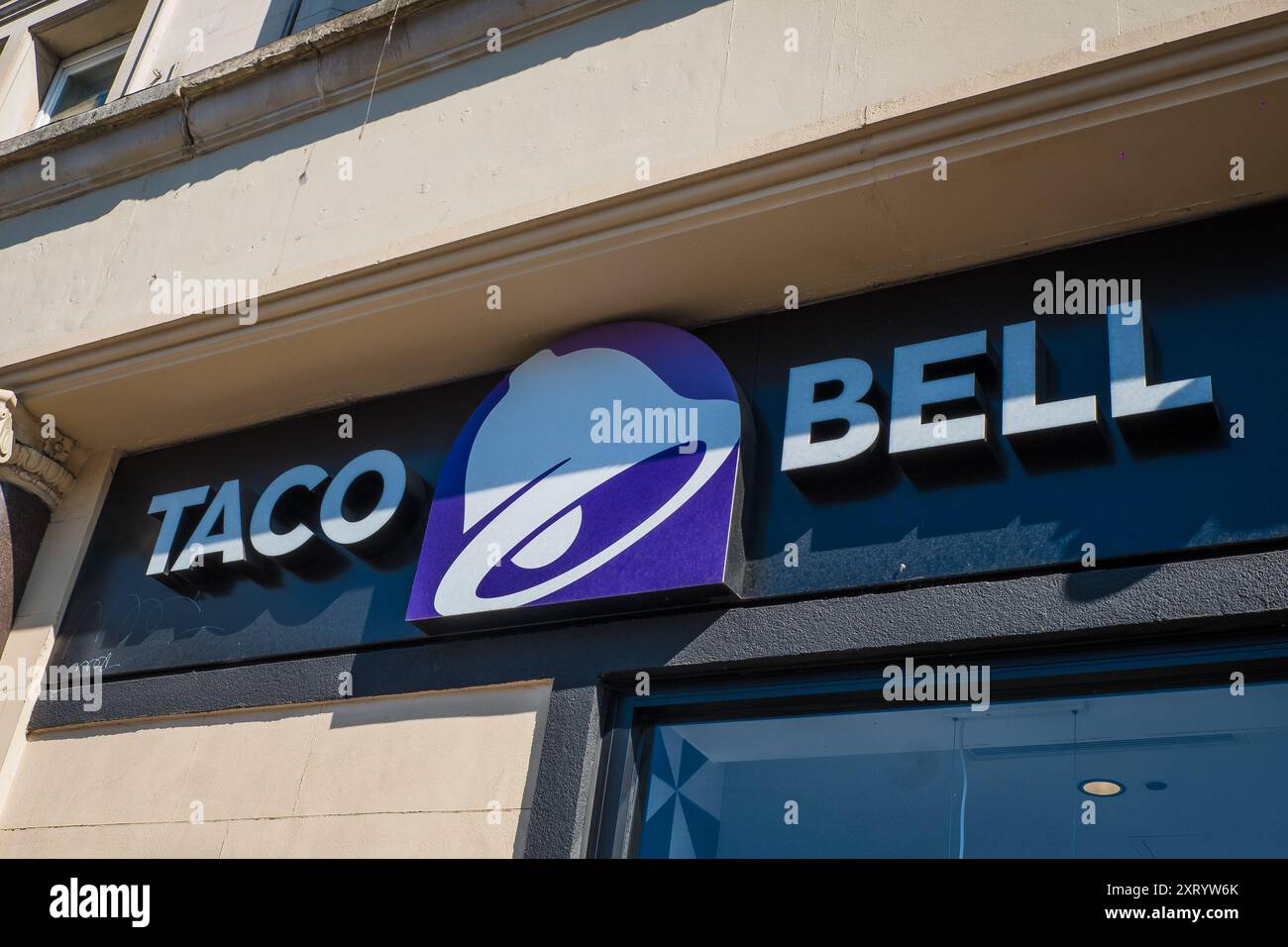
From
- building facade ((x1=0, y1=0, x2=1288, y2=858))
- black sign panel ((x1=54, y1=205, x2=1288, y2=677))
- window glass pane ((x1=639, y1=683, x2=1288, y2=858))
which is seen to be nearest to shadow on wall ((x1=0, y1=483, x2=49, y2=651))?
building facade ((x1=0, y1=0, x2=1288, y2=858))

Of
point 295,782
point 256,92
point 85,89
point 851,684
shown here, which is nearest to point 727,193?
point 851,684

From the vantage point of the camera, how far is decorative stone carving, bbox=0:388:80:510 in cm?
703

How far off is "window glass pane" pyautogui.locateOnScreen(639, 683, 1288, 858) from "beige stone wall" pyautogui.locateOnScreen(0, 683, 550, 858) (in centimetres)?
66

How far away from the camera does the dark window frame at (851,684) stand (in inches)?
162

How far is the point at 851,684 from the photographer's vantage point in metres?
4.69

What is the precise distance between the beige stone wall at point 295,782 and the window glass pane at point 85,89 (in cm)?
496

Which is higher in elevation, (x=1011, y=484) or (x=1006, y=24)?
(x=1006, y=24)

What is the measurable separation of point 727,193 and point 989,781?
2502mm

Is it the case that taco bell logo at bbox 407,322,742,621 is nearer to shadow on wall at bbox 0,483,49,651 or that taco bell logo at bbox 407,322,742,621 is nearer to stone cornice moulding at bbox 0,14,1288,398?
stone cornice moulding at bbox 0,14,1288,398

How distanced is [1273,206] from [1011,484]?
1.37 m

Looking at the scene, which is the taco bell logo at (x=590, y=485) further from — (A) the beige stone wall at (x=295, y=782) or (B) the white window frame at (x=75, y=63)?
(B) the white window frame at (x=75, y=63)

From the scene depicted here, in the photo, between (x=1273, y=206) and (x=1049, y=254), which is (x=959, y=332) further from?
(x=1273, y=206)
